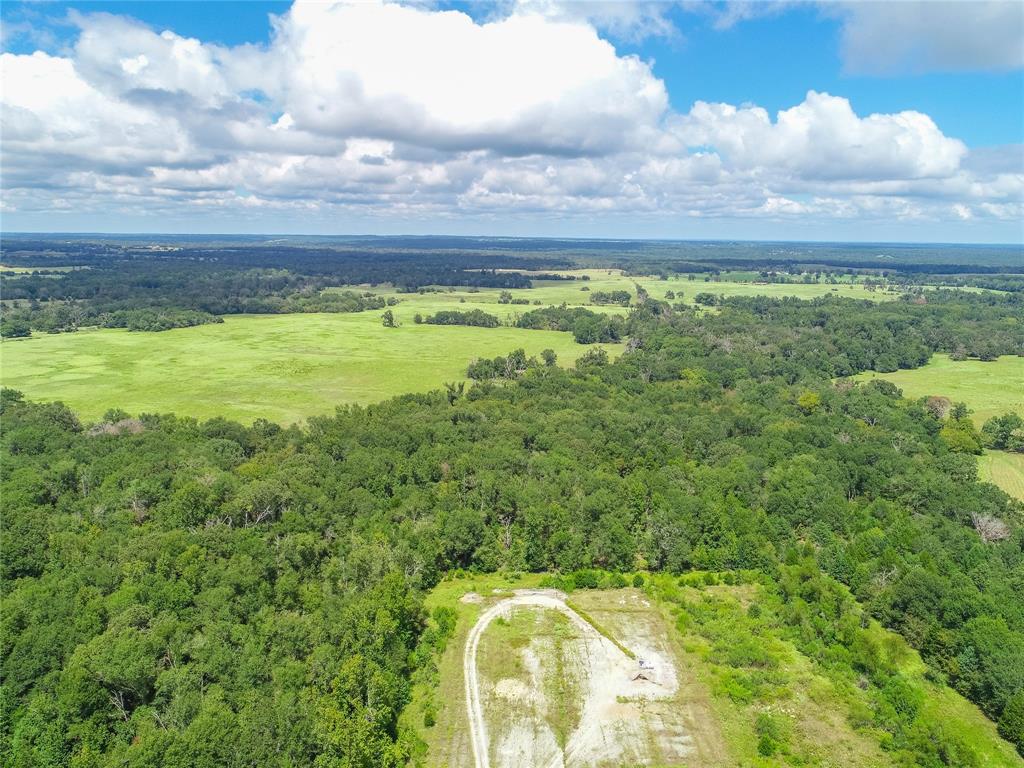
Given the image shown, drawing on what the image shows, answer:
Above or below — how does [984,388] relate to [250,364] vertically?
below

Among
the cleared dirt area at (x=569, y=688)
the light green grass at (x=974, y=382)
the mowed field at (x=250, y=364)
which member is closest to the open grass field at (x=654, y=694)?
the cleared dirt area at (x=569, y=688)

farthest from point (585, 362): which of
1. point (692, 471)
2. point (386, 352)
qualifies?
point (692, 471)

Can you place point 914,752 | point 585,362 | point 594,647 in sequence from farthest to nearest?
1. point 585,362
2. point 594,647
3. point 914,752

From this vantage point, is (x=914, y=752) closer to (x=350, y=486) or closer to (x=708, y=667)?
(x=708, y=667)

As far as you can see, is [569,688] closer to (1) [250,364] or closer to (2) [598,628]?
(2) [598,628]

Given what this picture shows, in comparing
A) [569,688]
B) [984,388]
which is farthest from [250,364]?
[984,388]

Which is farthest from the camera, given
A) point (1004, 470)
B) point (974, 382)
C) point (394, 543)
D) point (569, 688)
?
point (974, 382)

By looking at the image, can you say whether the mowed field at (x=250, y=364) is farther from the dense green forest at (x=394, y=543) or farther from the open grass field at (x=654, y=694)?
the open grass field at (x=654, y=694)
